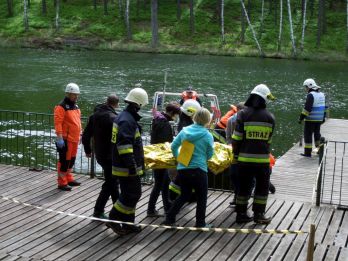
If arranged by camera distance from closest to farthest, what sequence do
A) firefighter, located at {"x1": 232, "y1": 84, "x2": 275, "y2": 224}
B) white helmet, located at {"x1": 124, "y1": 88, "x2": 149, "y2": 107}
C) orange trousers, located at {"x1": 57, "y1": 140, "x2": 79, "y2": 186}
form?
white helmet, located at {"x1": 124, "y1": 88, "x2": 149, "y2": 107}, firefighter, located at {"x1": 232, "y1": 84, "x2": 275, "y2": 224}, orange trousers, located at {"x1": 57, "y1": 140, "x2": 79, "y2": 186}

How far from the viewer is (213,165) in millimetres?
9141

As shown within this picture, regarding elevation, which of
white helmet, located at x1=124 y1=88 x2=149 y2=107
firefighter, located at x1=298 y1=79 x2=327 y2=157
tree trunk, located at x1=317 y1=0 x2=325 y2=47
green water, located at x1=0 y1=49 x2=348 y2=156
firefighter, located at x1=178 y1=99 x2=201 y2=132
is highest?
tree trunk, located at x1=317 y1=0 x2=325 y2=47

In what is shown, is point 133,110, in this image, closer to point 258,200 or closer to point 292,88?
point 258,200

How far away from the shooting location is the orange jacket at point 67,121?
9258 millimetres

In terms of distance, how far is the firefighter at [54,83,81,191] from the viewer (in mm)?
9258

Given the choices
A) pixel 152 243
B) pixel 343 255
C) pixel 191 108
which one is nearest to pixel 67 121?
pixel 191 108

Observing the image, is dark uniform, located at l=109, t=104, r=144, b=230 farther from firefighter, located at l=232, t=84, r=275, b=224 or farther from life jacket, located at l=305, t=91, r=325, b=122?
life jacket, located at l=305, t=91, r=325, b=122

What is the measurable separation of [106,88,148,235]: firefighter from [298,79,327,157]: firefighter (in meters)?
6.89

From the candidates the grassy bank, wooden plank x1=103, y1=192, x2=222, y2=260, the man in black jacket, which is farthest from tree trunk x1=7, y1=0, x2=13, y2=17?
wooden plank x1=103, y1=192, x2=222, y2=260

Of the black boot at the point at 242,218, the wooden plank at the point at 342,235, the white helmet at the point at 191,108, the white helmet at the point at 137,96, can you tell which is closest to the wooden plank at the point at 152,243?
A: the black boot at the point at 242,218

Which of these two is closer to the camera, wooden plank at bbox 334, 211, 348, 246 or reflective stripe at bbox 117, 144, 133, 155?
reflective stripe at bbox 117, 144, 133, 155

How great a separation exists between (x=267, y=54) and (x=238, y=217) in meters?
42.8

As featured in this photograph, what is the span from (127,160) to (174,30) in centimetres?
5093

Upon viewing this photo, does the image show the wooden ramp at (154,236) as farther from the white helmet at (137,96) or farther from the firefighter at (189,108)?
the white helmet at (137,96)
